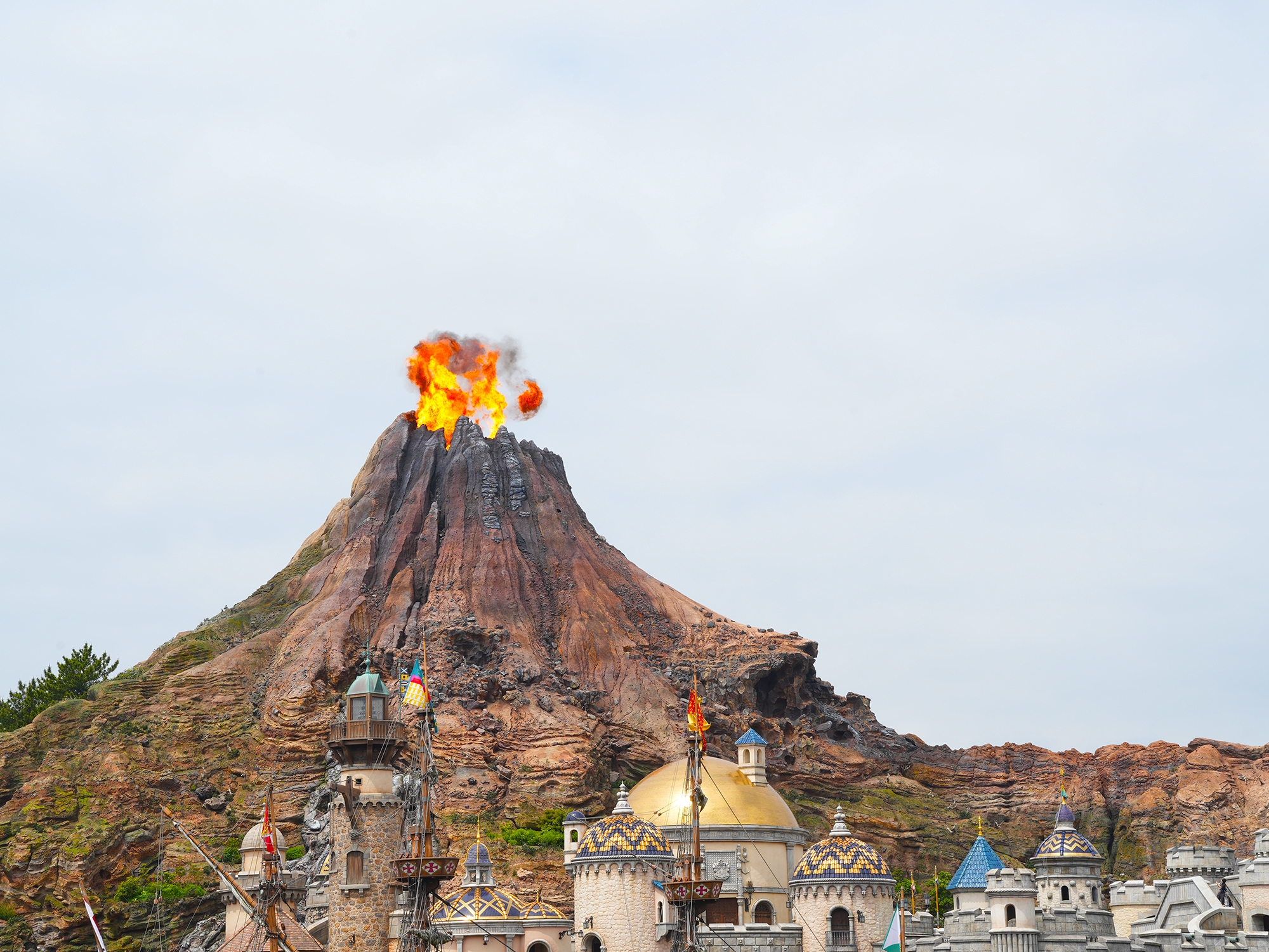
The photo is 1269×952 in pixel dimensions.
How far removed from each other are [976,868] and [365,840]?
28.5 m

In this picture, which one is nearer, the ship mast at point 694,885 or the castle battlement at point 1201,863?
the ship mast at point 694,885

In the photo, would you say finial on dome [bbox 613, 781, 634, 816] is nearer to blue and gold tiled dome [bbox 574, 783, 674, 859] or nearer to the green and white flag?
blue and gold tiled dome [bbox 574, 783, 674, 859]

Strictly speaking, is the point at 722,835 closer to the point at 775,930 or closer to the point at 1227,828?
the point at 775,930

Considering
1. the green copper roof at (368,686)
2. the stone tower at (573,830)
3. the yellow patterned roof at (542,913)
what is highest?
the green copper roof at (368,686)

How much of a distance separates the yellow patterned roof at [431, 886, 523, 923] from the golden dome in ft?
35.5

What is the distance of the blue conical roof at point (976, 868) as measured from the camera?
7325 cm

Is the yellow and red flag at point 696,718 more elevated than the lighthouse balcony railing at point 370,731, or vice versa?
the yellow and red flag at point 696,718

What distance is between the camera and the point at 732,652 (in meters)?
117

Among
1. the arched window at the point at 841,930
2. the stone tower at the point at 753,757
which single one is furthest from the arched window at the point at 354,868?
the stone tower at the point at 753,757

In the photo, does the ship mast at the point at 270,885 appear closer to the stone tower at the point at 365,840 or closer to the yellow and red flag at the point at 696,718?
the stone tower at the point at 365,840

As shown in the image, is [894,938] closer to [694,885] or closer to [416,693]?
[694,885]

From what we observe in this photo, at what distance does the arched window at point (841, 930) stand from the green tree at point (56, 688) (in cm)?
6548

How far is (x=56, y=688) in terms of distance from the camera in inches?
4633

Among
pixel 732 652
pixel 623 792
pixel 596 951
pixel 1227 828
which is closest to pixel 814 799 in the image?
pixel 732 652
